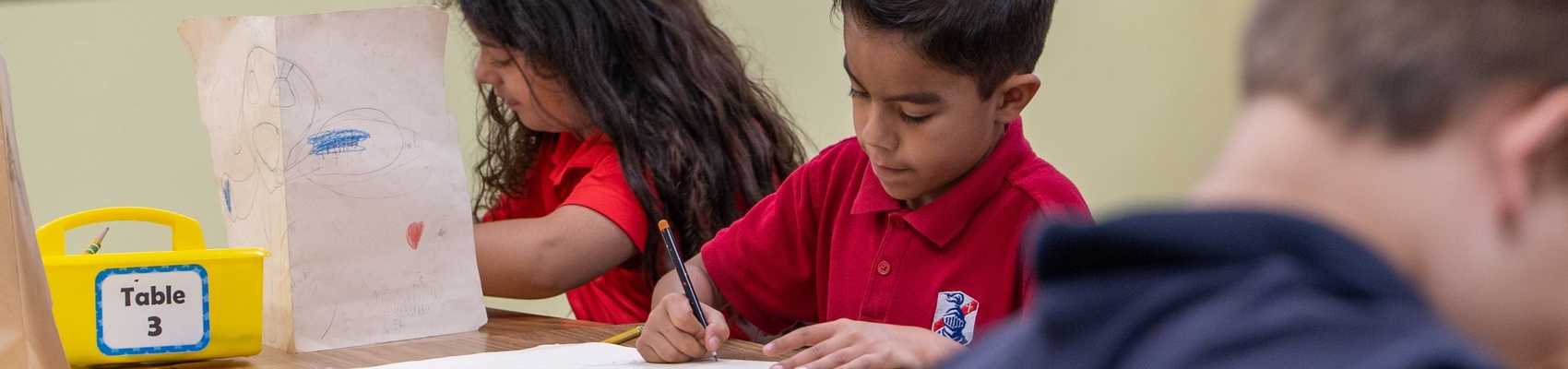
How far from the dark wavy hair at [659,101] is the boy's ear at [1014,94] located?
401 millimetres

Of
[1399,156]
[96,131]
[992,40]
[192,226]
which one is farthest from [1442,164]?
[96,131]

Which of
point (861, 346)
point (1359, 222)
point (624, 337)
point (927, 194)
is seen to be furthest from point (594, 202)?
point (1359, 222)

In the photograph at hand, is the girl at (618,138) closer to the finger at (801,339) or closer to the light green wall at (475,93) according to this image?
the light green wall at (475,93)

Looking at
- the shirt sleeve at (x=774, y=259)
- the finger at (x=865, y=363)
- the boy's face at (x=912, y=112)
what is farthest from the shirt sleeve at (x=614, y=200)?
the finger at (x=865, y=363)

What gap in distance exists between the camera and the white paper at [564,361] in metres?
0.85

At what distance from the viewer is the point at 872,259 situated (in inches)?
38.5

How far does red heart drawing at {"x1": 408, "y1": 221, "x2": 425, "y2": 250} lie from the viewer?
3.31 feet

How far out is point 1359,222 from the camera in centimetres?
27

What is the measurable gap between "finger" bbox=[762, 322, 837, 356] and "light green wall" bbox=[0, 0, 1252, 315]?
0.81 meters

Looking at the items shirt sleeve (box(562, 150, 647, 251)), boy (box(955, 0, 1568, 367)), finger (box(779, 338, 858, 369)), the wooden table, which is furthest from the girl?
boy (box(955, 0, 1568, 367))

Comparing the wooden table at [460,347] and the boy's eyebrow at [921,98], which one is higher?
the boy's eyebrow at [921,98]

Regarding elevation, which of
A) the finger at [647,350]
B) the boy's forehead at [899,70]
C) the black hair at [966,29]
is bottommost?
the finger at [647,350]

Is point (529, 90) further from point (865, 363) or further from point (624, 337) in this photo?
point (865, 363)

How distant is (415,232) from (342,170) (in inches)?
3.0
